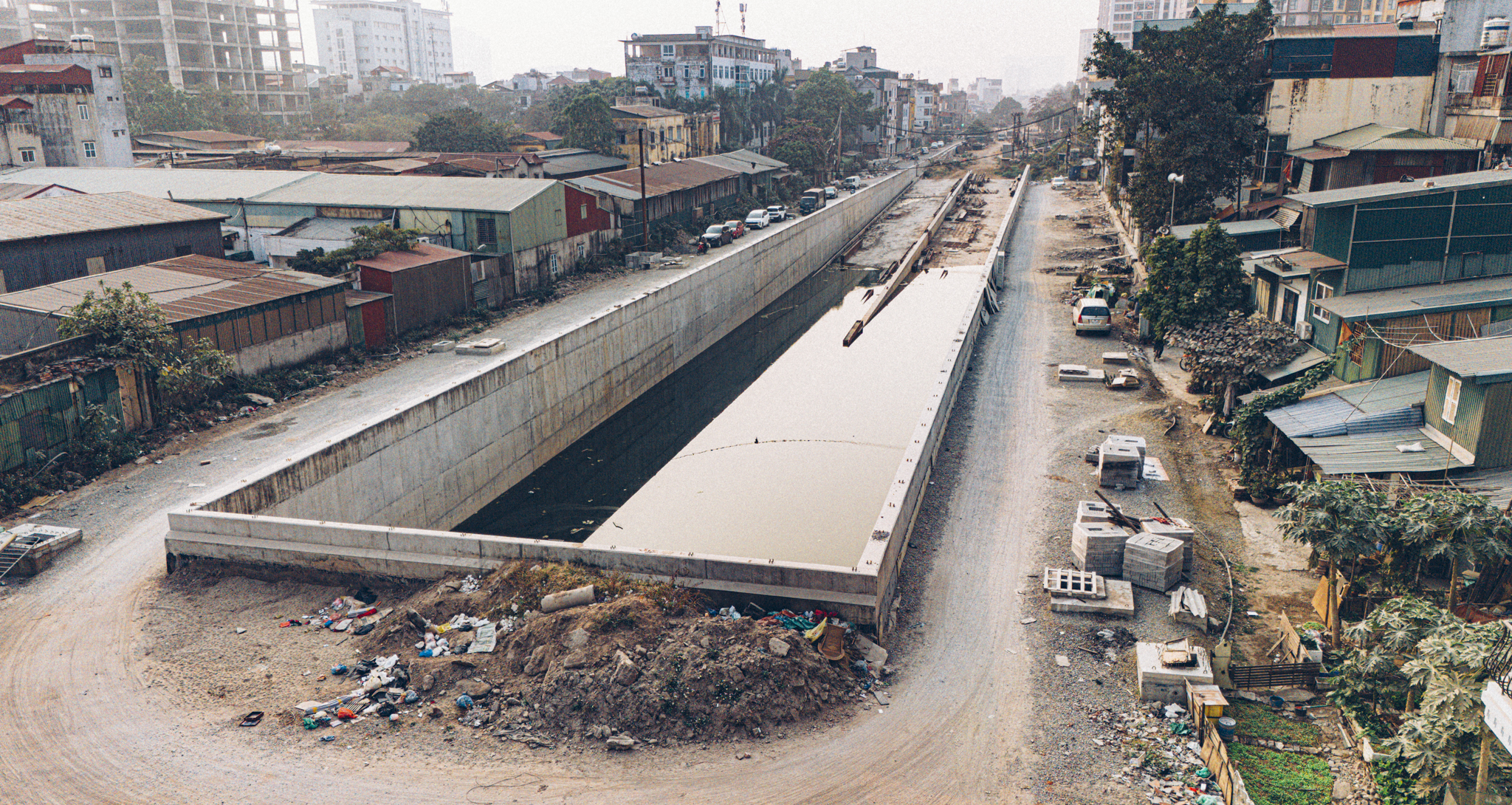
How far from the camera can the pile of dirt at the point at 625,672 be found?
1439cm

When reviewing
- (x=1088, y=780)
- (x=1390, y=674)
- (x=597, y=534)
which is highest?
(x=1390, y=674)

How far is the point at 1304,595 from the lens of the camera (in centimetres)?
1822

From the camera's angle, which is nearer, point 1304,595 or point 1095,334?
point 1304,595

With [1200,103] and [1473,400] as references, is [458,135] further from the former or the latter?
[1473,400]

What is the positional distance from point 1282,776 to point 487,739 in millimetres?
11205

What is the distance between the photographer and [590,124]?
248 ft

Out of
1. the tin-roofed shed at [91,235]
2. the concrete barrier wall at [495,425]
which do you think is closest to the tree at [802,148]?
the concrete barrier wall at [495,425]

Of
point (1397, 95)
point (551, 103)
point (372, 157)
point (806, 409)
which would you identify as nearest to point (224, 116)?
point (551, 103)

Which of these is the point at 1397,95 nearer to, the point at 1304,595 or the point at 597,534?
the point at 1304,595

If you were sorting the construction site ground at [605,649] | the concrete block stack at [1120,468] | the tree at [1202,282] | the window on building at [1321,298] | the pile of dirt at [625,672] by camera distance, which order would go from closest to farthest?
the construction site ground at [605,649], the pile of dirt at [625,672], the concrete block stack at [1120,468], the window on building at [1321,298], the tree at [1202,282]

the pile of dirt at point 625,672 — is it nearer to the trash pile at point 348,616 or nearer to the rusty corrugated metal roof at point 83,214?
the trash pile at point 348,616

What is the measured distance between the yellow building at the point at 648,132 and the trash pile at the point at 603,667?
208ft

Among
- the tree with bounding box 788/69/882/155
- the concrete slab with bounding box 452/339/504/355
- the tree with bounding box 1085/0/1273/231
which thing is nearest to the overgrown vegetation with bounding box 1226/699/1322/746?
the concrete slab with bounding box 452/339/504/355

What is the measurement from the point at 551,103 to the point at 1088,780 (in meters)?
104
